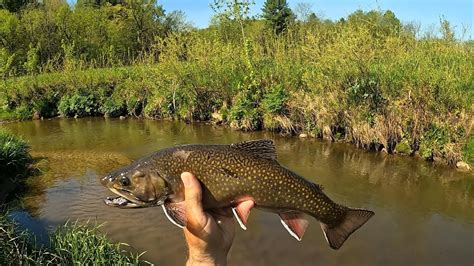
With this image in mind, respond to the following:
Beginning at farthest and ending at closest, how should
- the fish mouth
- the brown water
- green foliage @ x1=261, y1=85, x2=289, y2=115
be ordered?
green foliage @ x1=261, y1=85, x2=289, y2=115 → the brown water → the fish mouth

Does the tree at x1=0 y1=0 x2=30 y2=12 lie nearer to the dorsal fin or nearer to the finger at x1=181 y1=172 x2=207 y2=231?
the dorsal fin

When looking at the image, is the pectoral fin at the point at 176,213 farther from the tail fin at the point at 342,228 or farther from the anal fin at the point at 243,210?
the tail fin at the point at 342,228

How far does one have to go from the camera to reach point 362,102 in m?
14.8

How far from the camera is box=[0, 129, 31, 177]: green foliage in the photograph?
13164 millimetres

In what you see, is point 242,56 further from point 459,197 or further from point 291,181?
point 291,181

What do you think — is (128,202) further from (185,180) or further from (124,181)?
(185,180)

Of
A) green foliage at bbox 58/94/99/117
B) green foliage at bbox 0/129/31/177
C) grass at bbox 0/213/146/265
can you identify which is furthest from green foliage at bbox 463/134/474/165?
green foliage at bbox 58/94/99/117

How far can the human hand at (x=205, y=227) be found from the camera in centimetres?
260

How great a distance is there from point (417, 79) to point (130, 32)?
4834 centimetres

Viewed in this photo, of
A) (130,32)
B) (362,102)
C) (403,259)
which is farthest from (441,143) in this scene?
(130,32)

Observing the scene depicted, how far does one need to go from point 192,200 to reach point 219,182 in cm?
20

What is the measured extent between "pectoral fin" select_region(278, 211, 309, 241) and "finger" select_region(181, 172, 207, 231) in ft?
1.88

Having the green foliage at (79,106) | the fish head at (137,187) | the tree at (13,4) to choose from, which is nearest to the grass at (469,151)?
the fish head at (137,187)

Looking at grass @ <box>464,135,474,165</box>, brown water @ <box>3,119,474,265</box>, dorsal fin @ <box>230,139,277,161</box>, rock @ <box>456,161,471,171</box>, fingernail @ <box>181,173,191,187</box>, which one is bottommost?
→ brown water @ <box>3,119,474,265</box>
